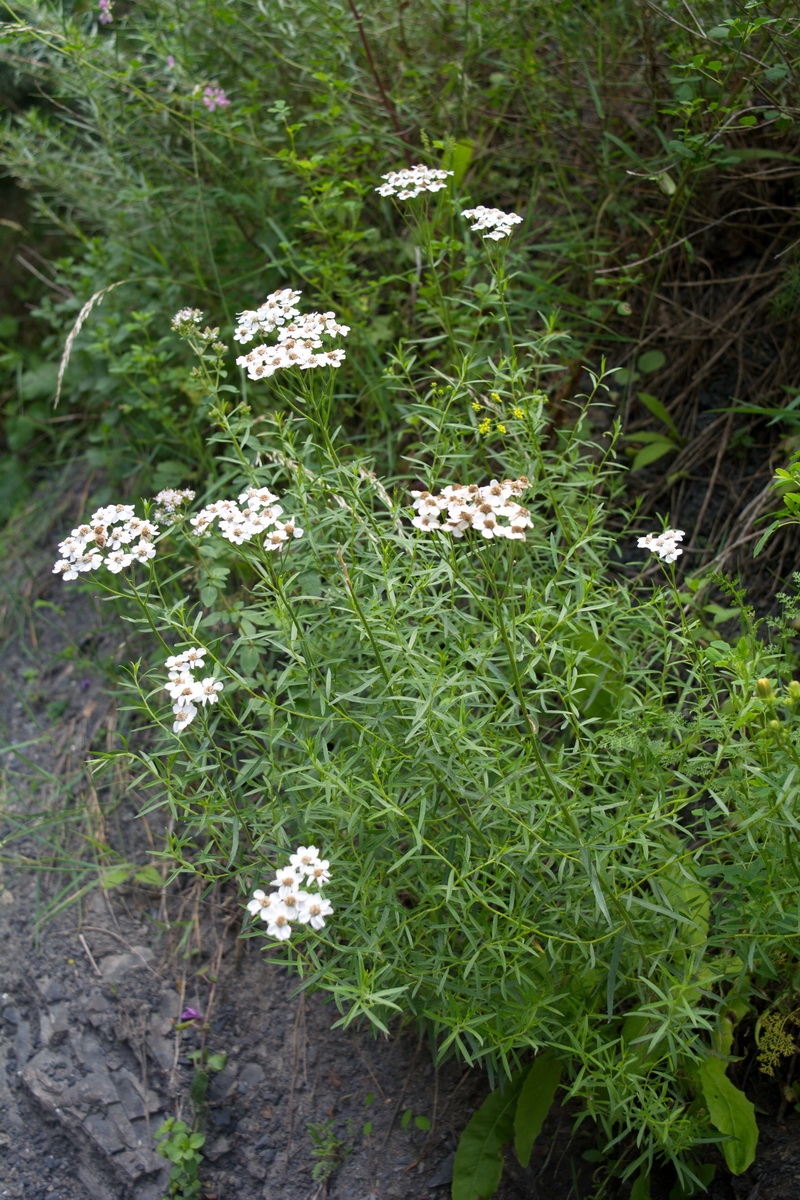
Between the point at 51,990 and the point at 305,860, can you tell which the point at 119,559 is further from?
the point at 51,990

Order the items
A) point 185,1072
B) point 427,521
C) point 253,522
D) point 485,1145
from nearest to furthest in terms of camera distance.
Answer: point 427,521 < point 253,522 < point 485,1145 < point 185,1072

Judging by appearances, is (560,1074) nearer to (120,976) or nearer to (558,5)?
(120,976)

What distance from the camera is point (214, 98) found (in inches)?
117

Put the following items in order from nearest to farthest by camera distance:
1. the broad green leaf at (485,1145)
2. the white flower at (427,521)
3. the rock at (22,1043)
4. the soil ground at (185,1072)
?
the white flower at (427,521) < the broad green leaf at (485,1145) < the soil ground at (185,1072) < the rock at (22,1043)

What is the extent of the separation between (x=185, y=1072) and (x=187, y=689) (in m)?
1.27

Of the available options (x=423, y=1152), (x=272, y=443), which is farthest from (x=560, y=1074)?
(x=272, y=443)

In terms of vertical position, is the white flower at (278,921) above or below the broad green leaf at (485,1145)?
above

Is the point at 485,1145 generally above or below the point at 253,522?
below

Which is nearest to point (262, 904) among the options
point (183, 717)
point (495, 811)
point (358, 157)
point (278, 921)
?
point (278, 921)

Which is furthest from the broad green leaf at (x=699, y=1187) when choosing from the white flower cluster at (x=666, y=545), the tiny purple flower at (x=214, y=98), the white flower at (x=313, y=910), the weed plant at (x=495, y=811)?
the tiny purple flower at (x=214, y=98)

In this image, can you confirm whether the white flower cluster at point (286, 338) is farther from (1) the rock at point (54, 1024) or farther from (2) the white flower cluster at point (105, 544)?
(1) the rock at point (54, 1024)

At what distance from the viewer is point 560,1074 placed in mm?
1899

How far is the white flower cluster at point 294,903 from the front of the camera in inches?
53.2

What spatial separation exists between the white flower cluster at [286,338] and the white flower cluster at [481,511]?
0.41 metres
